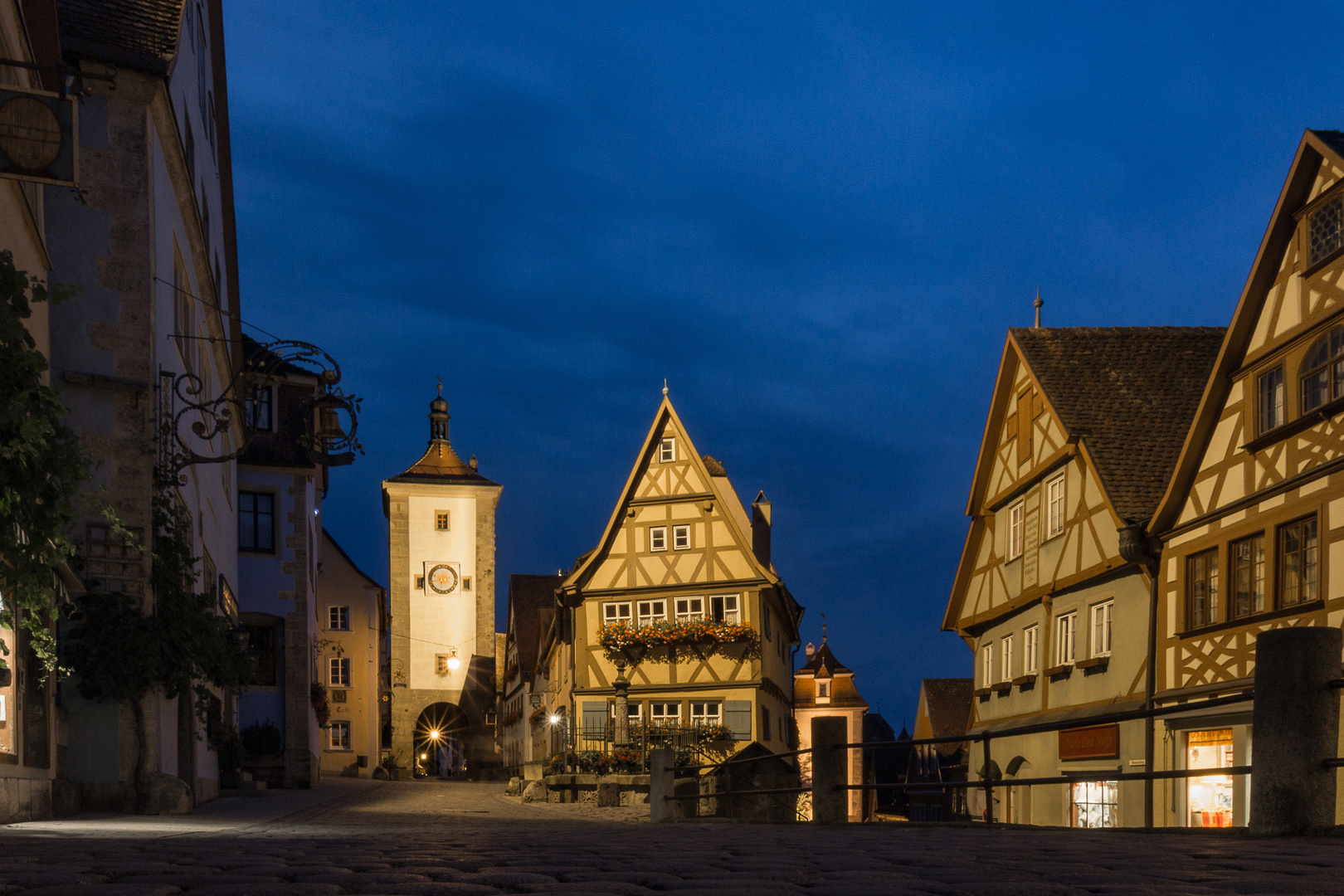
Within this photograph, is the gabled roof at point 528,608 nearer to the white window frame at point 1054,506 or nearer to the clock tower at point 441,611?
the clock tower at point 441,611

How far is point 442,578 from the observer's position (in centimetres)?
5850

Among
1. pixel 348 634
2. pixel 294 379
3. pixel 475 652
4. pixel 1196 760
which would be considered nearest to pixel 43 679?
pixel 1196 760

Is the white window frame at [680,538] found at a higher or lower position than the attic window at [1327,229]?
lower

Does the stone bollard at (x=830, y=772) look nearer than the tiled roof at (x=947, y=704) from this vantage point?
Yes

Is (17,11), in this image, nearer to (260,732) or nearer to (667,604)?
(260,732)

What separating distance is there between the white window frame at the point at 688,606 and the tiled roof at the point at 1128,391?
483 inches

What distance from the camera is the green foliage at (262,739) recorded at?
27.8 meters

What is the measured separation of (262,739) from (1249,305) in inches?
837

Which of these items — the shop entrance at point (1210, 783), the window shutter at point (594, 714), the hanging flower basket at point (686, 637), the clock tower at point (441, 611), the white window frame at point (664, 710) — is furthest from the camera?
the clock tower at point (441, 611)

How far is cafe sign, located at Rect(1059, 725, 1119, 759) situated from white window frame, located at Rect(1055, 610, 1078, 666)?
1177mm

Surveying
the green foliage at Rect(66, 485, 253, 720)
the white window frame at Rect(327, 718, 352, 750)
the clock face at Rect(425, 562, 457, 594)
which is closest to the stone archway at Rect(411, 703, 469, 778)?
the clock face at Rect(425, 562, 457, 594)

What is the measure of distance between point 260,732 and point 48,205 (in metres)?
16.6

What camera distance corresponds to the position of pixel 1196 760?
1723 cm

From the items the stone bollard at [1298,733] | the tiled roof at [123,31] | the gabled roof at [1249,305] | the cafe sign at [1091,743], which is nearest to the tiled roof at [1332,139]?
the gabled roof at [1249,305]
